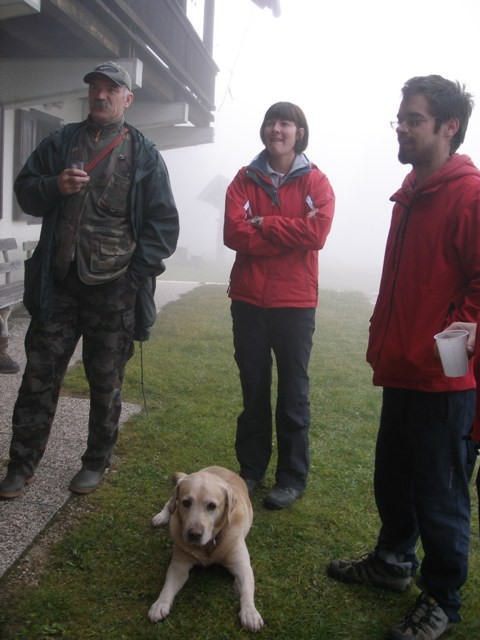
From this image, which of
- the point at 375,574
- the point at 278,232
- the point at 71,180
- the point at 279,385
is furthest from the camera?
the point at 279,385

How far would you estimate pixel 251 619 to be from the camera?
253 centimetres

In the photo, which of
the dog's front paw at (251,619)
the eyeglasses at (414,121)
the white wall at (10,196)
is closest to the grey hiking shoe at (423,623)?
the dog's front paw at (251,619)

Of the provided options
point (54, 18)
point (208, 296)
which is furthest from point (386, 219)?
point (54, 18)

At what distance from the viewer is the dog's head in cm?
260

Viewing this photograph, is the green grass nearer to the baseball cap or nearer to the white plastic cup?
the white plastic cup

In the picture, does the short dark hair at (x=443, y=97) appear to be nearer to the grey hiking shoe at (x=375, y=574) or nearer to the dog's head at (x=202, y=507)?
the dog's head at (x=202, y=507)

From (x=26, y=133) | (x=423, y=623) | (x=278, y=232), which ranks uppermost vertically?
(x=26, y=133)

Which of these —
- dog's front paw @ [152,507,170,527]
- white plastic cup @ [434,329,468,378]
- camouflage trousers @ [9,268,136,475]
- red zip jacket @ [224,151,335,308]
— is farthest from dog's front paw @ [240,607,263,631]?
red zip jacket @ [224,151,335,308]

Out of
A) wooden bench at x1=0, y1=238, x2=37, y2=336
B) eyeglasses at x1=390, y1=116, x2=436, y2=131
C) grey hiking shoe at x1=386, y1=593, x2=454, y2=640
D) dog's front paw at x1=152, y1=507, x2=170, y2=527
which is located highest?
eyeglasses at x1=390, y1=116, x2=436, y2=131

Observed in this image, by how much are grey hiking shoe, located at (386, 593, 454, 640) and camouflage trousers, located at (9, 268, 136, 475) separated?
1.80 meters

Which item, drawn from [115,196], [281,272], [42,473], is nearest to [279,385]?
[281,272]

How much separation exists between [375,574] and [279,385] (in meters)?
1.12

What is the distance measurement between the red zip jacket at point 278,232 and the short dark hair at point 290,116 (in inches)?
4.1

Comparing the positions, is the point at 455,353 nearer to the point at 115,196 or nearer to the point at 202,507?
the point at 202,507
